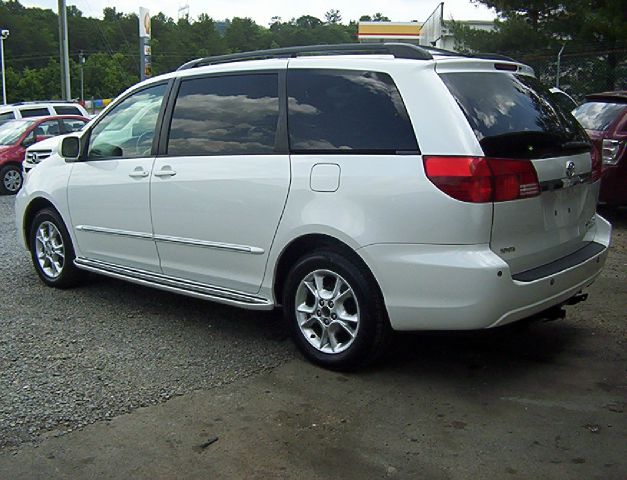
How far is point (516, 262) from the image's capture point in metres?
4.04

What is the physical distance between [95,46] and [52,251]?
256 feet

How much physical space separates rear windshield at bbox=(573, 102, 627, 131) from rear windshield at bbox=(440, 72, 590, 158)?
17.1 feet

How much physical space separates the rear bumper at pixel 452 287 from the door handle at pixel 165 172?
1697 millimetres

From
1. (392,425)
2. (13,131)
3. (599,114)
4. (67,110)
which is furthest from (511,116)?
(67,110)

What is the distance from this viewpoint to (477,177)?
3.88 m

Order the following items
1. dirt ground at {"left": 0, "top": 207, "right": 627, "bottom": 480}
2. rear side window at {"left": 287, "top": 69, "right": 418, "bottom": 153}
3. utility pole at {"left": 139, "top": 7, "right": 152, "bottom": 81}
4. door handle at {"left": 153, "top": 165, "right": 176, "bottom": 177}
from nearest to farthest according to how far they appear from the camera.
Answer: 1. dirt ground at {"left": 0, "top": 207, "right": 627, "bottom": 480}
2. rear side window at {"left": 287, "top": 69, "right": 418, "bottom": 153}
3. door handle at {"left": 153, "top": 165, "right": 176, "bottom": 177}
4. utility pole at {"left": 139, "top": 7, "right": 152, "bottom": 81}

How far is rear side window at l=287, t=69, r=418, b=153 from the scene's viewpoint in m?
4.19

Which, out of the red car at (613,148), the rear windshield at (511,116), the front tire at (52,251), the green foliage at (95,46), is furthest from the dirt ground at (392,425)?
the green foliage at (95,46)

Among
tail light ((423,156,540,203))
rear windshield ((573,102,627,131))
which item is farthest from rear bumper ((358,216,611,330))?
rear windshield ((573,102,627,131))

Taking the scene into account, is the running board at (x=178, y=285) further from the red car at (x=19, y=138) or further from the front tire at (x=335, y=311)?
the red car at (x=19, y=138)

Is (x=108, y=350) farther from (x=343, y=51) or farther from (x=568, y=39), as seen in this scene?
(x=568, y=39)

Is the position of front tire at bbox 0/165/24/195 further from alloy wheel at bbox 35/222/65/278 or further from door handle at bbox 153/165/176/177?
door handle at bbox 153/165/176/177

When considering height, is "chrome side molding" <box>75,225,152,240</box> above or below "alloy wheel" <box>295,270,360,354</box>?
above

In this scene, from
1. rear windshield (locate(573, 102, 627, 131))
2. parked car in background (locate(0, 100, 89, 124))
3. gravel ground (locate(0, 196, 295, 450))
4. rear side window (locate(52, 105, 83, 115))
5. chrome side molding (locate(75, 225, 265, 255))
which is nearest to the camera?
gravel ground (locate(0, 196, 295, 450))
